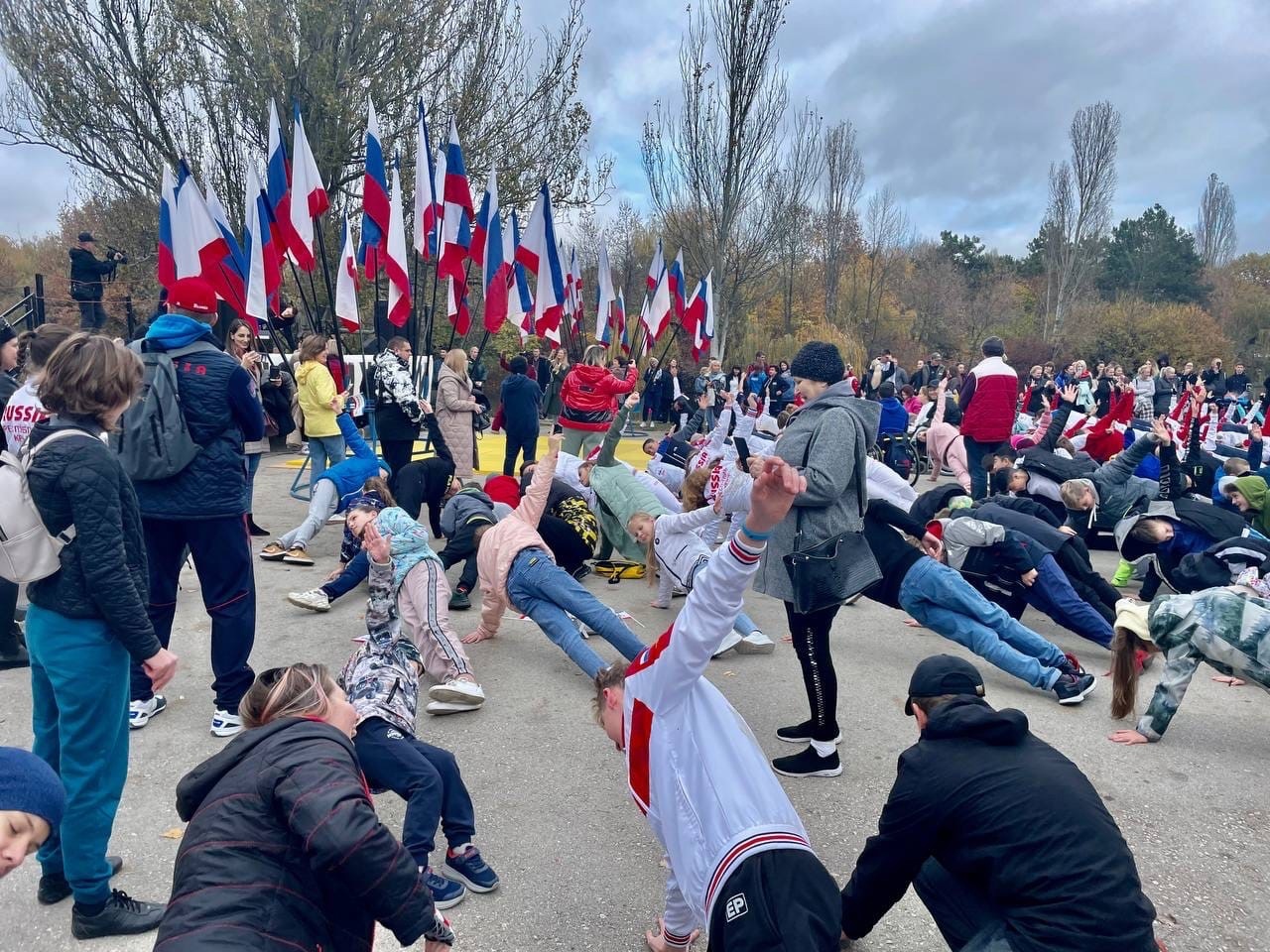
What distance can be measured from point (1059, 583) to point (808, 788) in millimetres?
2704

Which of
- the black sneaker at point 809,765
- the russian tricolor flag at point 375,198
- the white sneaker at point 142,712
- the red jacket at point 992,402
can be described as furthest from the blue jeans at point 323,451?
the red jacket at point 992,402

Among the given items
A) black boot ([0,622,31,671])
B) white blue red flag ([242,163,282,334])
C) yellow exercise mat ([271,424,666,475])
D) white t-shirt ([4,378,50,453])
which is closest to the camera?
white t-shirt ([4,378,50,453])

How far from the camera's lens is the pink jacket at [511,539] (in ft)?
15.9

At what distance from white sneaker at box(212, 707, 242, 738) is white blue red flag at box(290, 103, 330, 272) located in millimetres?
5439

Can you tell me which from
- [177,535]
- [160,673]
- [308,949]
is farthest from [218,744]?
[308,949]

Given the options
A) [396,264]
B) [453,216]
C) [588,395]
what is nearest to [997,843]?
[588,395]

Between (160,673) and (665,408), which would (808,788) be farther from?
(665,408)

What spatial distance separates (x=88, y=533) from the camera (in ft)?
8.37

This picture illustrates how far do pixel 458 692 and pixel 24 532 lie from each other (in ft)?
7.32

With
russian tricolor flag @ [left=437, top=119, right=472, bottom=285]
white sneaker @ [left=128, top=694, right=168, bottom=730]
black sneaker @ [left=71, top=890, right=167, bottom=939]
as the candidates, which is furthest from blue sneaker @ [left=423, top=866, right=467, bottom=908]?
russian tricolor flag @ [left=437, top=119, right=472, bottom=285]

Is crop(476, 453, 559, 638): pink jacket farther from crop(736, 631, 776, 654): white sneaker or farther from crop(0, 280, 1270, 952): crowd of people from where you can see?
crop(736, 631, 776, 654): white sneaker

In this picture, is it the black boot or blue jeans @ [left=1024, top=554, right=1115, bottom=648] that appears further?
blue jeans @ [left=1024, top=554, right=1115, bottom=648]

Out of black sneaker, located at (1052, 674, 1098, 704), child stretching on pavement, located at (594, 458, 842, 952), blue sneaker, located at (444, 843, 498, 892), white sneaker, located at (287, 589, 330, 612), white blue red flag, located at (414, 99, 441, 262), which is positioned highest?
white blue red flag, located at (414, 99, 441, 262)

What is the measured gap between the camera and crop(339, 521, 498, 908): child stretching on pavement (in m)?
2.92
